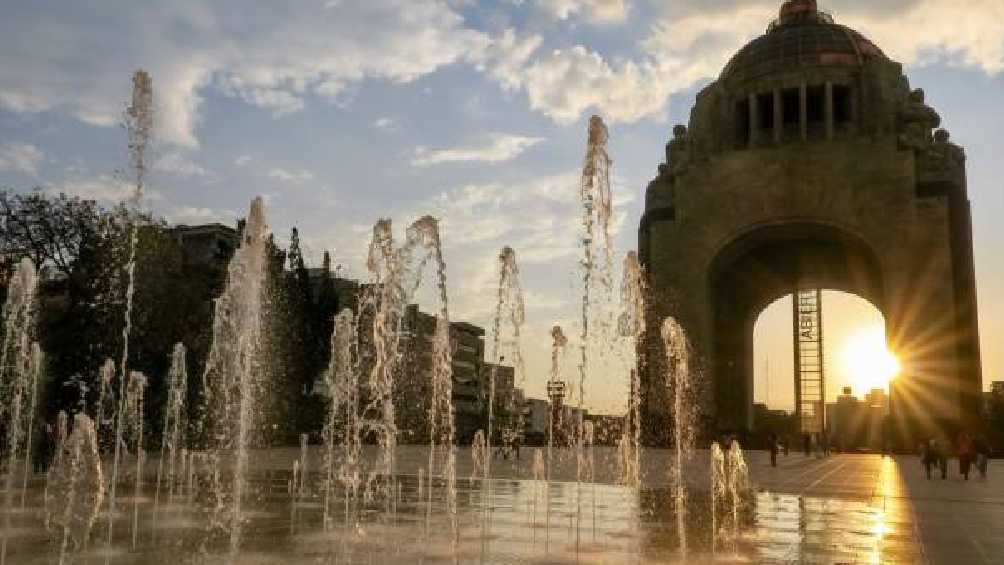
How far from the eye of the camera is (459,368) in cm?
10756

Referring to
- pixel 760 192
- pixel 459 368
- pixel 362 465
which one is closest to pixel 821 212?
pixel 760 192

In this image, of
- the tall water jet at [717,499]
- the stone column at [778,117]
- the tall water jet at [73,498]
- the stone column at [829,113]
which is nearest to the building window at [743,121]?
the stone column at [778,117]

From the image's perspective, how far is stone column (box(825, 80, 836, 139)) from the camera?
35.8 metres

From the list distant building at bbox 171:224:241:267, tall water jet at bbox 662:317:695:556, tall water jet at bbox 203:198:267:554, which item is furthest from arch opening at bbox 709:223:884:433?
distant building at bbox 171:224:241:267

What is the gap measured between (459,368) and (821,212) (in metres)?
76.2

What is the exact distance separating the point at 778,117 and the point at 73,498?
3206cm

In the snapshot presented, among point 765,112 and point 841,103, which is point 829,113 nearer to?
point 841,103

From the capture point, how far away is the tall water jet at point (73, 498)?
817 centimetres

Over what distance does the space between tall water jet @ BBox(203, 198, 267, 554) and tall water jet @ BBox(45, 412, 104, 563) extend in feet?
4.40

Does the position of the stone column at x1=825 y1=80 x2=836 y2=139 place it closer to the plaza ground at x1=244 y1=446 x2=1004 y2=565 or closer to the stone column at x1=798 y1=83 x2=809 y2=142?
the stone column at x1=798 y1=83 x2=809 y2=142

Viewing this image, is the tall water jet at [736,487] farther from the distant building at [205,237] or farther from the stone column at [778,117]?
the distant building at [205,237]

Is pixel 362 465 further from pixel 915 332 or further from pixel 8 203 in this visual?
pixel 915 332

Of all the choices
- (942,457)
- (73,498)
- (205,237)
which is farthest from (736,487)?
(205,237)

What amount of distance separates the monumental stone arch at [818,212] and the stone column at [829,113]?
60 mm
